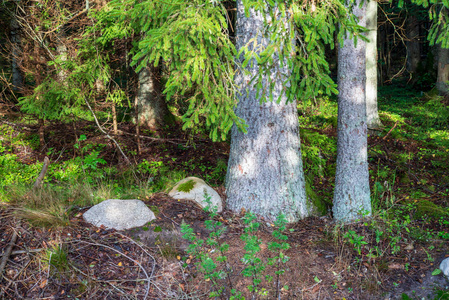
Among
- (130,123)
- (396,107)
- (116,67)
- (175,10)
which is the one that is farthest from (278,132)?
(396,107)

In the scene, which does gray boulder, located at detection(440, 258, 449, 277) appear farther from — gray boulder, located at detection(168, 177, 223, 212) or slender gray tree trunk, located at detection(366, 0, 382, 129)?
slender gray tree trunk, located at detection(366, 0, 382, 129)

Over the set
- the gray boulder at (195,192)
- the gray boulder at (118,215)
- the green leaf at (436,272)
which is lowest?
the green leaf at (436,272)

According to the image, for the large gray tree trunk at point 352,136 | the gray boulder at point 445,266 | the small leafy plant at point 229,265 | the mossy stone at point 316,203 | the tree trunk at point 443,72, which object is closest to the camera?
the small leafy plant at point 229,265

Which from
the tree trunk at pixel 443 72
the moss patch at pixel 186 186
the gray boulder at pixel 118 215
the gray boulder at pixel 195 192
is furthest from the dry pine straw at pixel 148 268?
the tree trunk at pixel 443 72

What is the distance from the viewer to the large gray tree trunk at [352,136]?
492 cm

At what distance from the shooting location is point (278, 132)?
499 cm

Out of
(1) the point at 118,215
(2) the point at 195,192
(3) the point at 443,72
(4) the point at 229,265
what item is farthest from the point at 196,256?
(3) the point at 443,72

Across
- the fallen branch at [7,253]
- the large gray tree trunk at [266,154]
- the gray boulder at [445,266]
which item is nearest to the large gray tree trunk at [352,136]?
the large gray tree trunk at [266,154]

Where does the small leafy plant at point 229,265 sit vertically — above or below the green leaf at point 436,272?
above

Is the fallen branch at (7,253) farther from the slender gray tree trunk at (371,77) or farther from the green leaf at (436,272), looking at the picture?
the slender gray tree trunk at (371,77)

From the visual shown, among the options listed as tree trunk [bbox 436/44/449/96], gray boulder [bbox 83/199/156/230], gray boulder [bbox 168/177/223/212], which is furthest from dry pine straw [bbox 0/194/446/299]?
tree trunk [bbox 436/44/449/96]

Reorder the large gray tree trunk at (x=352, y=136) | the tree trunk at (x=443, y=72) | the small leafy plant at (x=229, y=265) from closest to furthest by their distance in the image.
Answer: the small leafy plant at (x=229, y=265) < the large gray tree trunk at (x=352, y=136) < the tree trunk at (x=443, y=72)

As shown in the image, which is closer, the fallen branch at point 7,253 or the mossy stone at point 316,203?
the fallen branch at point 7,253

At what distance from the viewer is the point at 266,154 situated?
498 centimetres
